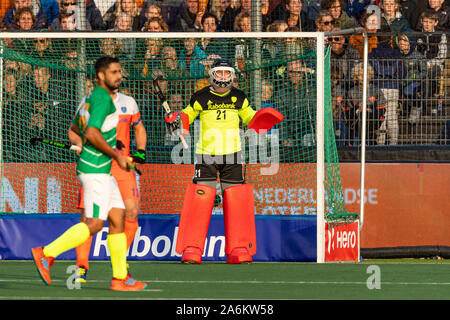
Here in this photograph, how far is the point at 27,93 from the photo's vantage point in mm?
10852

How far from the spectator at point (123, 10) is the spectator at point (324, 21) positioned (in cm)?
229

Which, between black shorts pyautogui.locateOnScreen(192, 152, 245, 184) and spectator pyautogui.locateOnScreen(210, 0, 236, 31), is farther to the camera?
spectator pyautogui.locateOnScreen(210, 0, 236, 31)

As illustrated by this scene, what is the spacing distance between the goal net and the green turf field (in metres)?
1.15

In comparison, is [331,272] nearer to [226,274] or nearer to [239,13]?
[226,274]

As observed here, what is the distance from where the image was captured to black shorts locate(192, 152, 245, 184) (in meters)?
9.66

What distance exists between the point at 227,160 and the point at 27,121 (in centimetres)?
262

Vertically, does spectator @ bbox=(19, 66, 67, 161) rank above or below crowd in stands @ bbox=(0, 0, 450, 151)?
below

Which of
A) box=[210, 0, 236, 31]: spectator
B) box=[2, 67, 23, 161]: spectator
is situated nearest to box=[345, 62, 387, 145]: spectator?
box=[210, 0, 236, 31]: spectator

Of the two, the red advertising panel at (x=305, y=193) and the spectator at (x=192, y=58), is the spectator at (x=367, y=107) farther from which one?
the spectator at (x=192, y=58)

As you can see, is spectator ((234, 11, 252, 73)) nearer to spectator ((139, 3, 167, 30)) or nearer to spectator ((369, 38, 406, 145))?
spectator ((139, 3, 167, 30))

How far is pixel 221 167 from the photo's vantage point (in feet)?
31.9

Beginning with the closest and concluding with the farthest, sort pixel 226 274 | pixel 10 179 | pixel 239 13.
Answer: pixel 226 274, pixel 10 179, pixel 239 13

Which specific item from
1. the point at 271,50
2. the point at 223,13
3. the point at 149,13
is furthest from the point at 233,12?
the point at 271,50

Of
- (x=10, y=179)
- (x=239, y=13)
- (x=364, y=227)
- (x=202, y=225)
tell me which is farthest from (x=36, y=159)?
(x=364, y=227)
